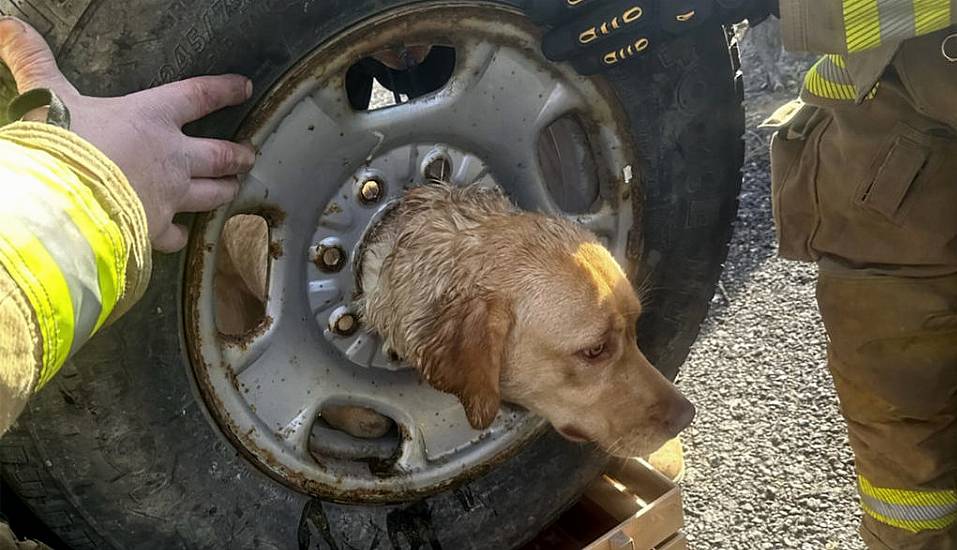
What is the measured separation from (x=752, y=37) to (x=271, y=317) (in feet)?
17.4

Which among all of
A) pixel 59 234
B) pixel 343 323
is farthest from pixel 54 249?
pixel 343 323

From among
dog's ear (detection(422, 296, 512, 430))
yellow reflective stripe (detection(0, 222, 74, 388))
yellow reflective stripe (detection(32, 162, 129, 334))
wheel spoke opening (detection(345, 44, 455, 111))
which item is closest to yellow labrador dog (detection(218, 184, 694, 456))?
dog's ear (detection(422, 296, 512, 430))

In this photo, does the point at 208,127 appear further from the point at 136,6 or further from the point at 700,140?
the point at 700,140

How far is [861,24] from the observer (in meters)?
2.14

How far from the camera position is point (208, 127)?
2119 mm

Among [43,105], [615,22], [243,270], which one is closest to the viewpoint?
[43,105]

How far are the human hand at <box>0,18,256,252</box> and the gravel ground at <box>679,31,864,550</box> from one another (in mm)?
2399

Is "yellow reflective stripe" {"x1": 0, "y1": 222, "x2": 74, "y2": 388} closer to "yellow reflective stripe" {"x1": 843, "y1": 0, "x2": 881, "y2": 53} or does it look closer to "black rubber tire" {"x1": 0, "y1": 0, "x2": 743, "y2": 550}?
"black rubber tire" {"x1": 0, "y1": 0, "x2": 743, "y2": 550}

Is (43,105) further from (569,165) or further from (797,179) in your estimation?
(797,179)

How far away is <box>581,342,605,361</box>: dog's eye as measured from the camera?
2.76 meters

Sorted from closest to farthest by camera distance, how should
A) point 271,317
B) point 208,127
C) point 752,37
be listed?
point 208,127 → point 271,317 → point 752,37

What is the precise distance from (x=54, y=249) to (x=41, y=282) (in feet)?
0.18

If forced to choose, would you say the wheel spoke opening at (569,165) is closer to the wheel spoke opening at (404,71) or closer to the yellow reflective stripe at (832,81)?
the wheel spoke opening at (404,71)

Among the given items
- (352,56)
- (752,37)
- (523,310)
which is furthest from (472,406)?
(752,37)
